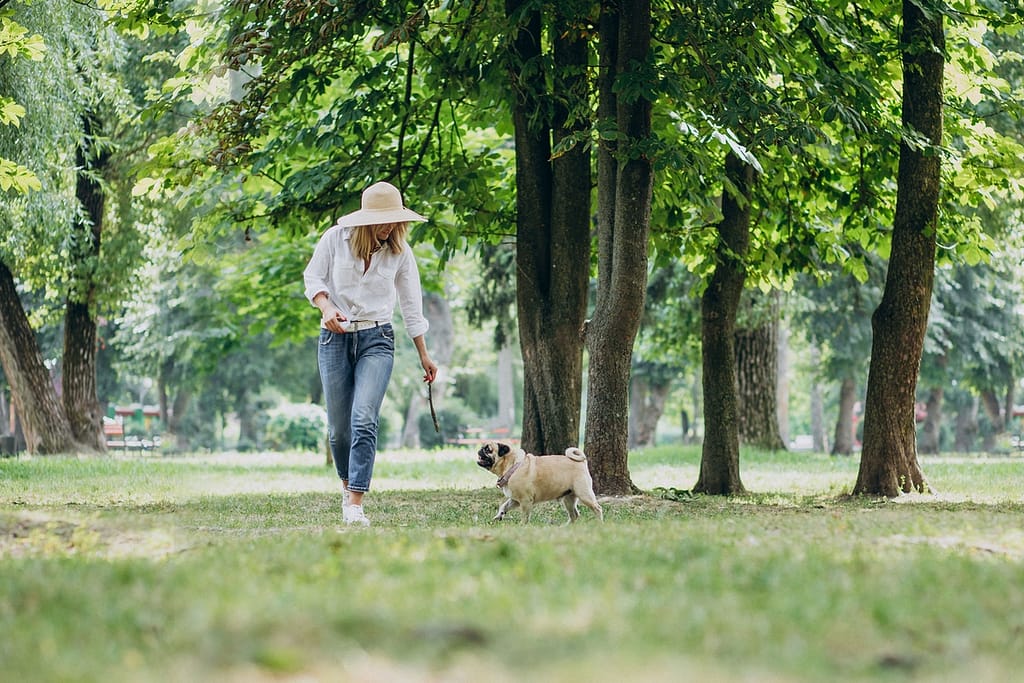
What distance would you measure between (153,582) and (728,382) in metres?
9.92

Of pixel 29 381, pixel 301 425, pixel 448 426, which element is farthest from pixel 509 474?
pixel 448 426

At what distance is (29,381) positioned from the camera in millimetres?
23875

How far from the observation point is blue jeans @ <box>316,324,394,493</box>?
894 cm

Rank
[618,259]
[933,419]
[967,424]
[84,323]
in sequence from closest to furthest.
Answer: [618,259]
[84,323]
[933,419]
[967,424]

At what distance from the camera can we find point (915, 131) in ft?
41.6

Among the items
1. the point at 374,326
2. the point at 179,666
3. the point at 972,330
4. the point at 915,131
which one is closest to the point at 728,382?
the point at 915,131

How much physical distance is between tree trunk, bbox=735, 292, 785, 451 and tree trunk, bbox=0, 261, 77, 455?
13.7m

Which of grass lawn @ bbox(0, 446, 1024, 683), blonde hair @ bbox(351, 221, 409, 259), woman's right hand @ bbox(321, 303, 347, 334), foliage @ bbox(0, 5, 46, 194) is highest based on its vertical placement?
foliage @ bbox(0, 5, 46, 194)

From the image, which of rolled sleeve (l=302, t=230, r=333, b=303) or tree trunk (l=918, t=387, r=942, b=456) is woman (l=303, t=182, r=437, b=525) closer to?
rolled sleeve (l=302, t=230, r=333, b=303)

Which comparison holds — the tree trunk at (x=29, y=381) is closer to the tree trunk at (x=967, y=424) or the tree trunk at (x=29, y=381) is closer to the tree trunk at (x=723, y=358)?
the tree trunk at (x=723, y=358)

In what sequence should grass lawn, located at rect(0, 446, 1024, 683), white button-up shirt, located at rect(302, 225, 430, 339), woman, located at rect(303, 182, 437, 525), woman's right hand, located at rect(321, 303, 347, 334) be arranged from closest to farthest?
grass lawn, located at rect(0, 446, 1024, 683), woman's right hand, located at rect(321, 303, 347, 334), woman, located at rect(303, 182, 437, 525), white button-up shirt, located at rect(302, 225, 430, 339)

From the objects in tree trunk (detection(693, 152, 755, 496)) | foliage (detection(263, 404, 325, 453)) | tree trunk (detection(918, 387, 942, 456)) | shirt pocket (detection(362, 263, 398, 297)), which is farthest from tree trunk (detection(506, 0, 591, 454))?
tree trunk (detection(918, 387, 942, 456))

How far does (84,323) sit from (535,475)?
18736 millimetres

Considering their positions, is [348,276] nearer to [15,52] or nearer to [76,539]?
[76,539]
